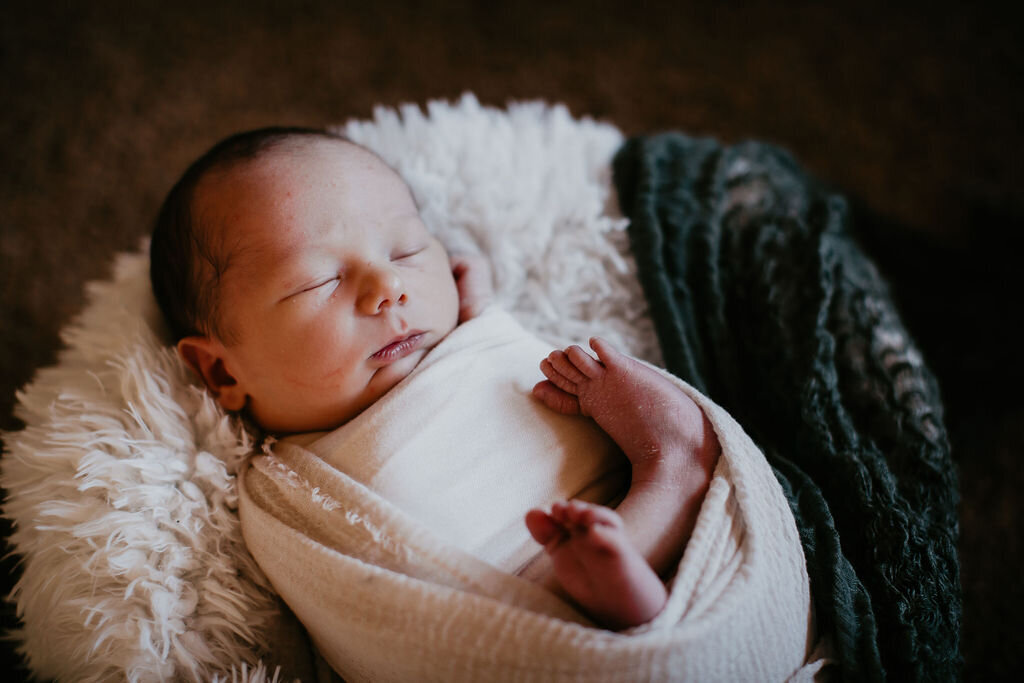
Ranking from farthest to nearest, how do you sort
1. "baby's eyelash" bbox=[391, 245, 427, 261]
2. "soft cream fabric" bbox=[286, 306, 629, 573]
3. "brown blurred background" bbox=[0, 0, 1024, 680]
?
"brown blurred background" bbox=[0, 0, 1024, 680]
"baby's eyelash" bbox=[391, 245, 427, 261]
"soft cream fabric" bbox=[286, 306, 629, 573]

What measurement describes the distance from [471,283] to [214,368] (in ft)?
1.04

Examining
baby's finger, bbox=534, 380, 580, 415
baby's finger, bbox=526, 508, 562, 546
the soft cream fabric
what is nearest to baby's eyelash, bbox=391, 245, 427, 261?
the soft cream fabric

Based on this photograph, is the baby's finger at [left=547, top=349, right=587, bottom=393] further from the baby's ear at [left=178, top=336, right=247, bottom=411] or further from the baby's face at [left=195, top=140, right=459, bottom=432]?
the baby's ear at [left=178, top=336, right=247, bottom=411]

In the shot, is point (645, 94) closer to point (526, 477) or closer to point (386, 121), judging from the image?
point (386, 121)

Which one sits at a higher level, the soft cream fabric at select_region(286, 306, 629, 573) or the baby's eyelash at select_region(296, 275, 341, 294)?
the baby's eyelash at select_region(296, 275, 341, 294)

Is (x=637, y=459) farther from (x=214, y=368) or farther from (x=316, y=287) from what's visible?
(x=214, y=368)

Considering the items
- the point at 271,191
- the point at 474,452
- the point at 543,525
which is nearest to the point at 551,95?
the point at 271,191

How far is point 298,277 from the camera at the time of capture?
2.30ft

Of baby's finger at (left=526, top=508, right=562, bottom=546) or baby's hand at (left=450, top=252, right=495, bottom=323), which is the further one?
baby's hand at (left=450, top=252, right=495, bottom=323)

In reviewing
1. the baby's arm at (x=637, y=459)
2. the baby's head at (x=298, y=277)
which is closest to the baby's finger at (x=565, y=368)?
the baby's arm at (x=637, y=459)

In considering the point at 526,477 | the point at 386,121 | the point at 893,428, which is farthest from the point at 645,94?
the point at 526,477

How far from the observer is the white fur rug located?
0.68 meters

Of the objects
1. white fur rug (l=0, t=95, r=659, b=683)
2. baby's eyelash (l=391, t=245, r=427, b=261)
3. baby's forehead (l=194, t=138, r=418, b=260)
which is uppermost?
baby's forehead (l=194, t=138, r=418, b=260)

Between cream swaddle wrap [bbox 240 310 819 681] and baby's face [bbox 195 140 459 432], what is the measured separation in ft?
0.12
